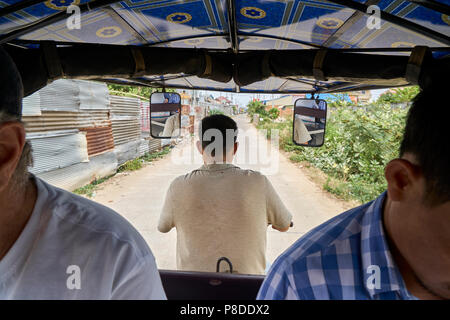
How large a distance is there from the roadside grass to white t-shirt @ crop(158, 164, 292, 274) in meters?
5.77

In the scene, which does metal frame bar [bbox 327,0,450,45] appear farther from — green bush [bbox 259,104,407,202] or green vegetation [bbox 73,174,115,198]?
green vegetation [bbox 73,174,115,198]

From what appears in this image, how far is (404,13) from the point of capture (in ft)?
5.54

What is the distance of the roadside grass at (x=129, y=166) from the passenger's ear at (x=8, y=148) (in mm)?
6942

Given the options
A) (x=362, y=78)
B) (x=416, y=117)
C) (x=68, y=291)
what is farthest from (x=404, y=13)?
(x=68, y=291)

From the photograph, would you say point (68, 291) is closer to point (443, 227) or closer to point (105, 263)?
point (105, 263)

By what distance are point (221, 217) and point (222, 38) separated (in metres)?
1.52

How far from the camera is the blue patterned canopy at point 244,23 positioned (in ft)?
5.50

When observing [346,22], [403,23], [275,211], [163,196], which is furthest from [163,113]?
[163,196]

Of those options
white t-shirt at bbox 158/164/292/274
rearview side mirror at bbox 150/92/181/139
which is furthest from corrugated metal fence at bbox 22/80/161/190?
white t-shirt at bbox 158/164/292/274

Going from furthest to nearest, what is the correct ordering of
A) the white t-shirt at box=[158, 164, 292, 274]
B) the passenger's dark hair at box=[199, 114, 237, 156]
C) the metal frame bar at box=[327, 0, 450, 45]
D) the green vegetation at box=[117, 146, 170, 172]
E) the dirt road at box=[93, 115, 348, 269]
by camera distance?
the green vegetation at box=[117, 146, 170, 172]
the dirt road at box=[93, 115, 348, 269]
the passenger's dark hair at box=[199, 114, 237, 156]
the white t-shirt at box=[158, 164, 292, 274]
the metal frame bar at box=[327, 0, 450, 45]

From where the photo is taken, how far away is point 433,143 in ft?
2.66

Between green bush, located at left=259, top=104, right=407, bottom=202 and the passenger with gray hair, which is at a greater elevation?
the passenger with gray hair

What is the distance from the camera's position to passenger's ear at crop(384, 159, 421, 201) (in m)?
→ 0.84

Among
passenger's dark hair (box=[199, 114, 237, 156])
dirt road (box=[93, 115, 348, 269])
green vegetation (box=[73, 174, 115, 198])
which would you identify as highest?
passenger's dark hair (box=[199, 114, 237, 156])
